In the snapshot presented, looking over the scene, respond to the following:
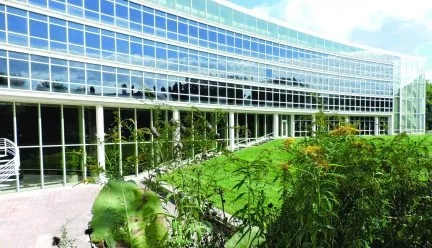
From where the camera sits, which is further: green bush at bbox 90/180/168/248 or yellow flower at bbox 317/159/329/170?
green bush at bbox 90/180/168/248

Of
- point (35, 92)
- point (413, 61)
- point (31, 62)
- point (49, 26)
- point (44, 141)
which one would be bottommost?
point (44, 141)

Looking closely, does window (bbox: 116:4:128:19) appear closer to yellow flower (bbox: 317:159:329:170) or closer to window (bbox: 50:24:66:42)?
window (bbox: 50:24:66:42)

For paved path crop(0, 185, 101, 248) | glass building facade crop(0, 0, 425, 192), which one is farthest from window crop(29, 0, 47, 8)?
paved path crop(0, 185, 101, 248)

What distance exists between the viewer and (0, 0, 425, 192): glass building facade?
52.2ft

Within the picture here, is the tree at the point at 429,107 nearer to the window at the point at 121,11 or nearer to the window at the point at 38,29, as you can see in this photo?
the window at the point at 121,11

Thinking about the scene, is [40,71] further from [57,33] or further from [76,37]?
[76,37]

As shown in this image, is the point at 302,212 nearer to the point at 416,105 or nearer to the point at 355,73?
the point at 355,73

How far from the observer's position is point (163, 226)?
7.69 feet

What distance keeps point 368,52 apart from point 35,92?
3903cm

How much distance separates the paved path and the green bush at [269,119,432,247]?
4780 mm

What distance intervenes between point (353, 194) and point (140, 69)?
19.9m

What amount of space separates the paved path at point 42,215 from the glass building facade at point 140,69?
1.80 metres

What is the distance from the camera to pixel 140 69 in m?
21.0

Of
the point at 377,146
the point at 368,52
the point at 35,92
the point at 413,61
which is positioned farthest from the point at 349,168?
the point at 413,61
